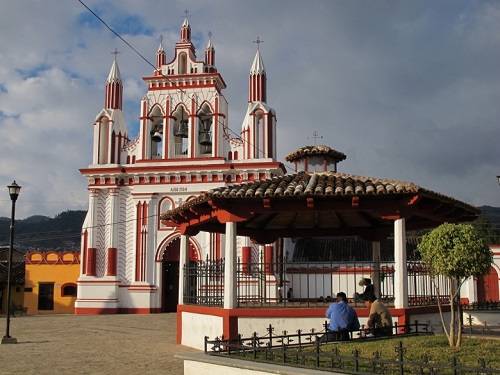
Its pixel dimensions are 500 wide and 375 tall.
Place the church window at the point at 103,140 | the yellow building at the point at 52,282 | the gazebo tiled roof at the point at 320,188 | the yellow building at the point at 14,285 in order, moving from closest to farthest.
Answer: the gazebo tiled roof at the point at 320,188 < the church window at the point at 103,140 < the yellow building at the point at 52,282 < the yellow building at the point at 14,285

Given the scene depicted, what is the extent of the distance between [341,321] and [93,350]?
6488mm

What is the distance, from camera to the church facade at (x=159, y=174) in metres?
29.8

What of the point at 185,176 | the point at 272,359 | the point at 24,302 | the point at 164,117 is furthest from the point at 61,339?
the point at 24,302

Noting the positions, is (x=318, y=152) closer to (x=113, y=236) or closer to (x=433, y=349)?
(x=433, y=349)

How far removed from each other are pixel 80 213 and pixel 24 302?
350ft

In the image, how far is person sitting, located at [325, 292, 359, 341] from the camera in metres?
10.6

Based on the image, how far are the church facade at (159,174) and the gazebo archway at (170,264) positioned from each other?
0.05 m

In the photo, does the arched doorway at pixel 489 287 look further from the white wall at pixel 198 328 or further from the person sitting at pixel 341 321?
the person sitting at pixel 341 321

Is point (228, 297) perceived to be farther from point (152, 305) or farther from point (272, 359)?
point (152, 305)

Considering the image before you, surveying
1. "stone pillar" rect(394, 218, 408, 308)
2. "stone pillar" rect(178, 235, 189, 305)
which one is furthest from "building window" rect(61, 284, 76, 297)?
"stone pillar" rect(394, 218, 408, 308)

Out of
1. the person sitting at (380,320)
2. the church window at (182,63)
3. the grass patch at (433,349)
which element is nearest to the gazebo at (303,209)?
the person sitting at (380,320)

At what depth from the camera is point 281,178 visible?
44.8ft

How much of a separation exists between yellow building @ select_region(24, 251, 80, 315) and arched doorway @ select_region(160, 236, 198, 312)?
6.89 meters

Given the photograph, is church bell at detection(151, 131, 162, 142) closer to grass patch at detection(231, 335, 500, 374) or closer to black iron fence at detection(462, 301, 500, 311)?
black iron fence at detection(462, 301, 500, 311)
